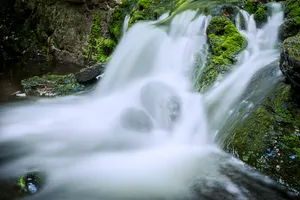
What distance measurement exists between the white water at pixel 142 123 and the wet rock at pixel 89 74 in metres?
0.34

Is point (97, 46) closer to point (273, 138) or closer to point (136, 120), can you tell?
point (136, 120)

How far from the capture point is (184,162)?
449cm

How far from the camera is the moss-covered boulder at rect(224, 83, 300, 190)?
155 inches

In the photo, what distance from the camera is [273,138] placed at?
4250mm

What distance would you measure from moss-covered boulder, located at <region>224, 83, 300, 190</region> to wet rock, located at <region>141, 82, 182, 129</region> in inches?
50.5

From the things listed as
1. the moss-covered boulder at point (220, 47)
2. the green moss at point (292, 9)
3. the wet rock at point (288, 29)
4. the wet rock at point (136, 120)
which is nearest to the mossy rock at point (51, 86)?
the wet rock at point (136, 120)

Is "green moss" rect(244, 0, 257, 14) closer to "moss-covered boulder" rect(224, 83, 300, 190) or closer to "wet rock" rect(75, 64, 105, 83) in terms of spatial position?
"moss-covered boulder" rect(224, 83, 300, 190)

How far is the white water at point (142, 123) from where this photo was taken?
13.5ft

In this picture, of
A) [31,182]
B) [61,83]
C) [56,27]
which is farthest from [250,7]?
[56,27]

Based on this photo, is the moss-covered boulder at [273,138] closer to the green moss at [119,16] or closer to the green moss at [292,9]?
the green moss at [292,9]

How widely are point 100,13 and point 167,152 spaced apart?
26.4 feet

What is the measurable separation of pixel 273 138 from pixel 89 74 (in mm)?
5457

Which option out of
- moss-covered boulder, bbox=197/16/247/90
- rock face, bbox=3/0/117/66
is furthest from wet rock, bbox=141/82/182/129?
rock face, bbox=3/0/117/66

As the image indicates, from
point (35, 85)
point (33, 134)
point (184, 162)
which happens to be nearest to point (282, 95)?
point (184, 162)
